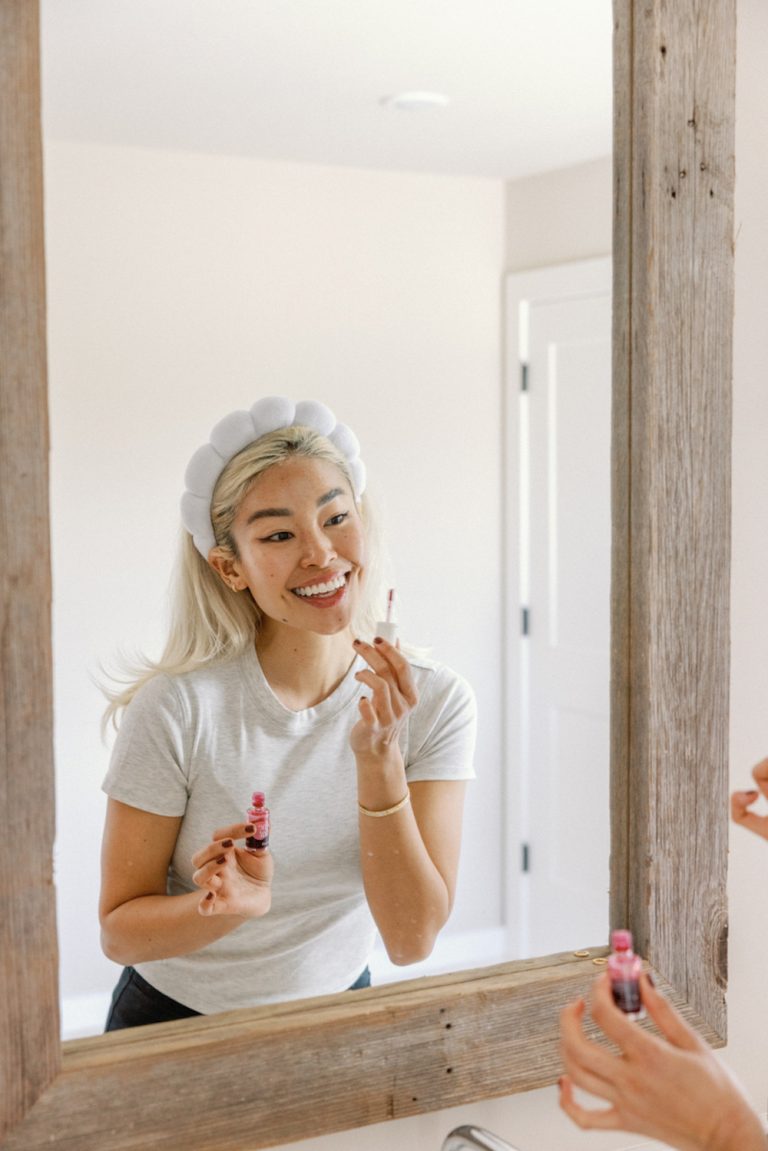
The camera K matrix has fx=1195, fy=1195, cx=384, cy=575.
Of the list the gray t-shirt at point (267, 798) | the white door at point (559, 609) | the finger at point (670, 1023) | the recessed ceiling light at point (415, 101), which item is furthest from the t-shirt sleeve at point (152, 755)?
the recessed ceiling light at point (415, 101)

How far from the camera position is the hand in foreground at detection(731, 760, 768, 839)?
0.94 metres

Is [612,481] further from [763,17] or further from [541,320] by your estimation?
[763,17]

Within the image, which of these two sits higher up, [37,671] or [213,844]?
[37,671]

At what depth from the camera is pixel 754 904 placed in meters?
1.24

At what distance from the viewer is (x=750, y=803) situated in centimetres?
95

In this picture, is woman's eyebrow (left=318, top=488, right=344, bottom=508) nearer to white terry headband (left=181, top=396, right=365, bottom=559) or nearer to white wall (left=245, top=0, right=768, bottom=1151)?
white terry headband (left=181, top=396, right=365, bottom=559)

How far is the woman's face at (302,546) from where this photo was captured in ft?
3.30

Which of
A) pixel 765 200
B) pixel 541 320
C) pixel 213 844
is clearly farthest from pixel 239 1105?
pixel 765 200

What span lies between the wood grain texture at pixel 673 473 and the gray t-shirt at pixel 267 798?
0.23m

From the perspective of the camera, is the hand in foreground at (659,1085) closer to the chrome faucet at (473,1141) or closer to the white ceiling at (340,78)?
the chrome faucet at (473,1141)

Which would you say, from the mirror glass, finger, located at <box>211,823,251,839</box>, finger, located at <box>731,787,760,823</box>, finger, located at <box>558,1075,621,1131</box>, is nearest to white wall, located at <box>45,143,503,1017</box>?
the mirror glass

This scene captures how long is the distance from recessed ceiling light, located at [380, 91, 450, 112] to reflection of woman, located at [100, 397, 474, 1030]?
0.92 feet

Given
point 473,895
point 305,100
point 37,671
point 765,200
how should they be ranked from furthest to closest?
point 765,200
point 473,895
point 305,100
point 37,671

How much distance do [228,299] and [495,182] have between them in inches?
10.8
